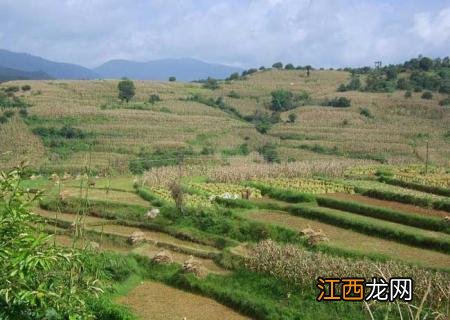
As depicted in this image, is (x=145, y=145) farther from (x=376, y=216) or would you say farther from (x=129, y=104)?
(x=376, y=216)

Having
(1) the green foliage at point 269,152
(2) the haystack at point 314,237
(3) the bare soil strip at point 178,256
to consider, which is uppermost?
(2) the haystack at point 314,237

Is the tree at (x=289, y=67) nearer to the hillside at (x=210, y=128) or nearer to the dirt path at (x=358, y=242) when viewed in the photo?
the hillside at (x=210, y=128)

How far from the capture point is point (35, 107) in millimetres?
67000

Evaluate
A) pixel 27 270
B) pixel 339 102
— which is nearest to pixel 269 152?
pixel 339 102

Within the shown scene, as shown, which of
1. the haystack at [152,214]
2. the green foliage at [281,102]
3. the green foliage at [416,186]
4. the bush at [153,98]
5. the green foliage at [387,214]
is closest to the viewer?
the green foliage at [387,214]

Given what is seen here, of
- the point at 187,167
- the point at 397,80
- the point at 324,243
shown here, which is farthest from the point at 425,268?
the point at 397,80

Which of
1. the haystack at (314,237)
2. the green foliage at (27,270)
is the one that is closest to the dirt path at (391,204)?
the haystack at (314,237)

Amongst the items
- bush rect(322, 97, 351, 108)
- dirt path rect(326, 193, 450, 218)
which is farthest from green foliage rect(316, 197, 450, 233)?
bush rect(322, 97, 351, 108)

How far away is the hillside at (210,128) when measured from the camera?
1975 inches

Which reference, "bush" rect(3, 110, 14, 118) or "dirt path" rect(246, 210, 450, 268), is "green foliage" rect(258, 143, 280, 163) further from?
"bush" rect(3, 110, 14, 118)

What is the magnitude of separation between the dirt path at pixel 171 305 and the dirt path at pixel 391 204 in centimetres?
1095

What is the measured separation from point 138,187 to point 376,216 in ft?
47.9

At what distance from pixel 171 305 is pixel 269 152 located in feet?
112

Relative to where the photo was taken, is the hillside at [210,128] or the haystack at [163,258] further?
the hillside at [210,128]
